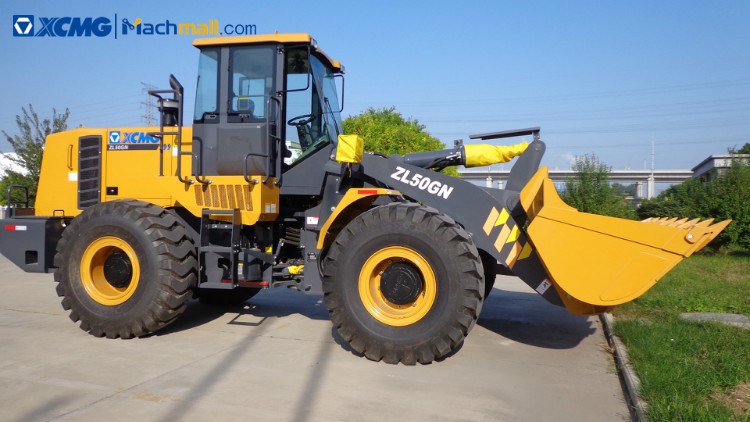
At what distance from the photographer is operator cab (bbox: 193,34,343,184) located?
6.28 m

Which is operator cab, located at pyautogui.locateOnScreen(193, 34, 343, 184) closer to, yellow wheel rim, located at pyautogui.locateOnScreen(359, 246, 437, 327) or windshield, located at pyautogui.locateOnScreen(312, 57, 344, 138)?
windshield, located at pyautogui.locateOnScreen(312, 57, 344, 138)

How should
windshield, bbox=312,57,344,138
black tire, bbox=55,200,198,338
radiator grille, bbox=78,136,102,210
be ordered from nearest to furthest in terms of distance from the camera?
black tire, bbox=55,200,198,338 → windshield, bbox=312,57,344,138 → radiator grille, bbox=78,136,102,210

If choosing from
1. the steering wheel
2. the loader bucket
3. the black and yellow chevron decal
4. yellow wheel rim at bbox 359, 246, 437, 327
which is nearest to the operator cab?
the steering wheel

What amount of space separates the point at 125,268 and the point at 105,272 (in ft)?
0.98

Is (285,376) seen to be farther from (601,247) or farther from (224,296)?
(224,296)

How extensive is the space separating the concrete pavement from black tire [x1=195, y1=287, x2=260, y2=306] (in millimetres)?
696

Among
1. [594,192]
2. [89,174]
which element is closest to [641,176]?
[594,192]

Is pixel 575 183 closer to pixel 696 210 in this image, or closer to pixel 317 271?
pixel 696 210

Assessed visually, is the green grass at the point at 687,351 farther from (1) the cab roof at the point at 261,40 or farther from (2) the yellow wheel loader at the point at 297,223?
(1) the cab roof at the point at 261,40

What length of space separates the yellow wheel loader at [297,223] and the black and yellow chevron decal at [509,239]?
0.01m

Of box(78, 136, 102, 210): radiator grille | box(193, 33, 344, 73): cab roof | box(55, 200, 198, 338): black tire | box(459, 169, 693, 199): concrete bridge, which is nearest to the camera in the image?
box(55, 200, 198, 338): black tire

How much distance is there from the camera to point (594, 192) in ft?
52.6

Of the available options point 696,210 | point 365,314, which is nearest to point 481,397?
point 365,314

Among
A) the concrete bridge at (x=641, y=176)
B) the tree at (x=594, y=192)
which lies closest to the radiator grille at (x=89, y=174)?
the tree at (x=594, y=192)
